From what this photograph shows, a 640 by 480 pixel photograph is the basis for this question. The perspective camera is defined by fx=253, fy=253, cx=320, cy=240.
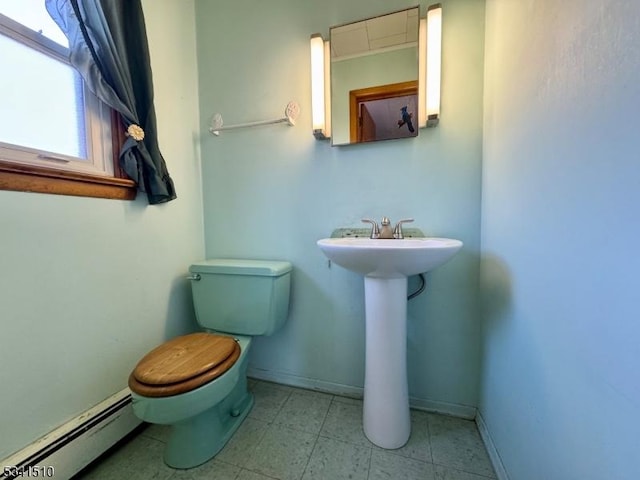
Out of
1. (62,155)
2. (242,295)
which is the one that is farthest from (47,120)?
(242,295)

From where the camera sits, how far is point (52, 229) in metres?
0.85

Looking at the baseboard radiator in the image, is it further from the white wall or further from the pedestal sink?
the pedestal sink

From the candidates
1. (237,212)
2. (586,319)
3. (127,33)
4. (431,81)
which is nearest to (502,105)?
(431,81)

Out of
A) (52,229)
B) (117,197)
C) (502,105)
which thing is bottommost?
(52,229)

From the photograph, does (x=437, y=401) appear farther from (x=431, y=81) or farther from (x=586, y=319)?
(x=431, y=81)

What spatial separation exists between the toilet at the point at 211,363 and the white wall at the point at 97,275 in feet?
0.60

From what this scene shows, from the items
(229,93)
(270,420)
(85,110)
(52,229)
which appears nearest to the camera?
(52,229)

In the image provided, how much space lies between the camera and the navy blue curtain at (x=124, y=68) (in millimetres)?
897

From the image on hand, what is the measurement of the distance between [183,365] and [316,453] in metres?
0.61

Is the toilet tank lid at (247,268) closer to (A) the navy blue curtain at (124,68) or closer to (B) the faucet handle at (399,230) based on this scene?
(A) the navy blue curtain at (124,68)

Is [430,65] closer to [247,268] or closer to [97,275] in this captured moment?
[247,268]

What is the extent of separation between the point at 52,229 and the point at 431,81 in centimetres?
150

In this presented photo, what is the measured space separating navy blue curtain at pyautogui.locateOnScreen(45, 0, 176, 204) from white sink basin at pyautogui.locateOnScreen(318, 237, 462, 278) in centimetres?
85

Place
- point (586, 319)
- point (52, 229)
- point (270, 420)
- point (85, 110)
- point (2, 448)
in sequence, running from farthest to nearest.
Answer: point (270, 420) < point (85, 110) < point (52, 229) < point (2, 448) < point (586, 319)
